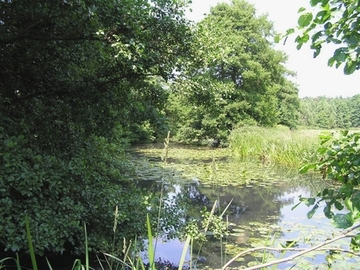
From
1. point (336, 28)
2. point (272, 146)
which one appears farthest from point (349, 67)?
point (272, 146)

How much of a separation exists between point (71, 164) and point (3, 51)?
155 cm

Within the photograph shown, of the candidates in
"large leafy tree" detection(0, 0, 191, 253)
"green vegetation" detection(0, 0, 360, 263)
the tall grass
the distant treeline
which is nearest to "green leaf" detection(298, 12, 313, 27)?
"green vegetation" detection(0, 0, 360, 263)

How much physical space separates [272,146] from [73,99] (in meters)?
11.2

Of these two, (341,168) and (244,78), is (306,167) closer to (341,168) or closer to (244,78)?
(341,168)

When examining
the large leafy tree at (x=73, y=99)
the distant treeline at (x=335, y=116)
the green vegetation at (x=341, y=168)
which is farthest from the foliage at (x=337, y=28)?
the distant treeline at (x=335, y=116)

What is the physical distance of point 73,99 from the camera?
3.94 meters

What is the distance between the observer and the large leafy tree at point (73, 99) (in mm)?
2977

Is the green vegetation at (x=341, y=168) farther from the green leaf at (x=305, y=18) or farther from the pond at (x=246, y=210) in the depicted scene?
the green leaf at (x=305, y=18)

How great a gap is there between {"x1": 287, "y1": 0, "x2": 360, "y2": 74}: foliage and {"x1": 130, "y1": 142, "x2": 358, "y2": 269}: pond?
0.65m

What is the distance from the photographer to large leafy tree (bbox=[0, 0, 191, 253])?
117 inches

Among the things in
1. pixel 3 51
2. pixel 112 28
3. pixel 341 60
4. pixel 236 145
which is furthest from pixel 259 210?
pixel 236 145

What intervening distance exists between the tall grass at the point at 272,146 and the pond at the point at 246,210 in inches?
36.2

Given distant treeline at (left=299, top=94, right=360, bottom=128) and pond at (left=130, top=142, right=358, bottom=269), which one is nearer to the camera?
pond at (left=130, top=142, right=358, bottom=269)

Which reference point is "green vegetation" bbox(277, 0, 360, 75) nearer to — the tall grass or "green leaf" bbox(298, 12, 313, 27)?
"green leaf" bbox(298, 12, 313, 27)
